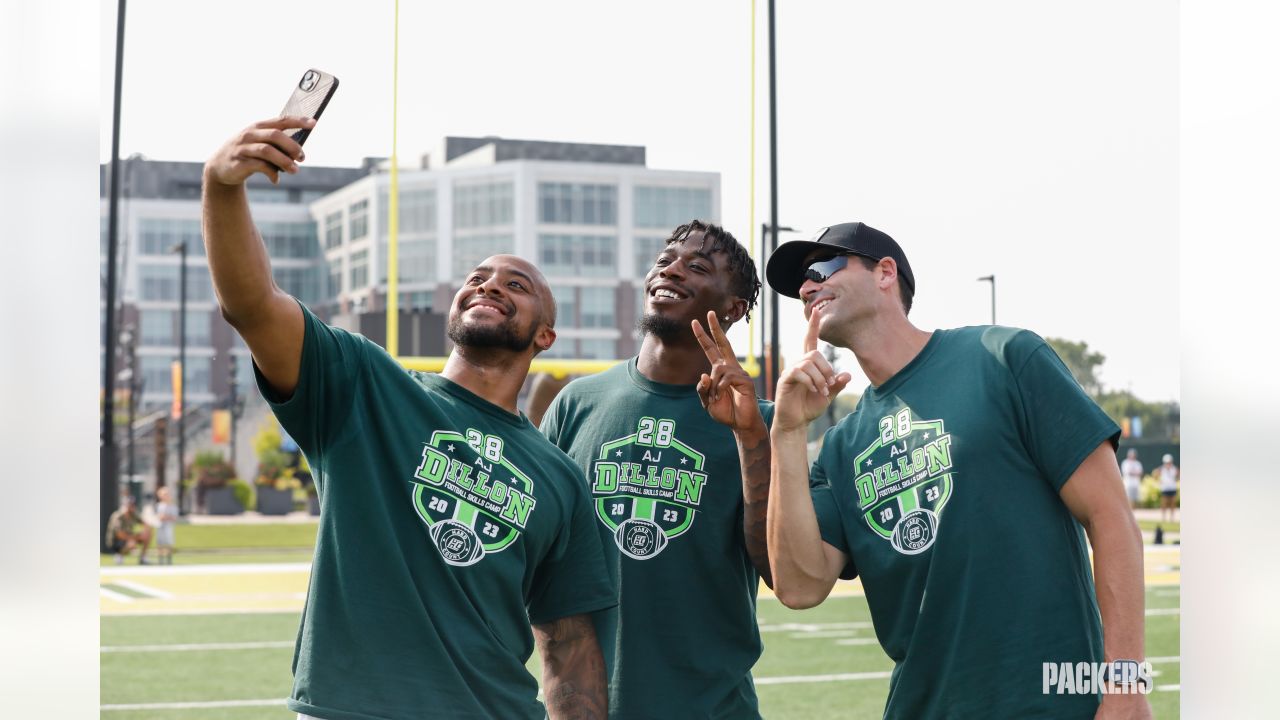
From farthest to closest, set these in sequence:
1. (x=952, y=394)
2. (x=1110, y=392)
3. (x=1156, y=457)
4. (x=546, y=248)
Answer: (x=546, y=248) < (x=1110, y=392) < (x=1156, y=457) < (x=952, y=394)

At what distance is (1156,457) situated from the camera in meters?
44.2

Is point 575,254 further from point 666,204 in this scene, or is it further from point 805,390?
point 805,390

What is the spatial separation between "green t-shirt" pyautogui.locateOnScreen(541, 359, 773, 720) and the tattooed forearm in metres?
0.16

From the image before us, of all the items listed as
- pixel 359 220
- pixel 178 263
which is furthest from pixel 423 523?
pixel 178 263

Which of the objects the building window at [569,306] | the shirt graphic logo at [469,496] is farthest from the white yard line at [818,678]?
the building window at [569,306]

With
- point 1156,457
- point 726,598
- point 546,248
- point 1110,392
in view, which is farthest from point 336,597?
point 546,248

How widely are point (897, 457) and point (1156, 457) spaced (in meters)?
44.7

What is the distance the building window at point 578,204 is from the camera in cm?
A: 8144

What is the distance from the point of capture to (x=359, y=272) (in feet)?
267

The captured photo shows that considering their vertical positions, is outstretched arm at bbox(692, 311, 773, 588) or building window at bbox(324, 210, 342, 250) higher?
building window at bbox(324, 210, 342, 250)

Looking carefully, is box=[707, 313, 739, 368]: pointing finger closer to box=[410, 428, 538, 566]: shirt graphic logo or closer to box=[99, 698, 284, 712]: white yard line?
box=[410, 428, 538, 566]: shirt graphic logo

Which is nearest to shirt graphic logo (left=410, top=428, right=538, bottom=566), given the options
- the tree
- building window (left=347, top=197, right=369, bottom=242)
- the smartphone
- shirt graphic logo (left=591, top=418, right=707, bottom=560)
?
shirt graphic logo (left=591, top=418, right=707, bottom=560)

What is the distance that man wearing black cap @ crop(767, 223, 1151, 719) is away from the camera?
271 centimetres
